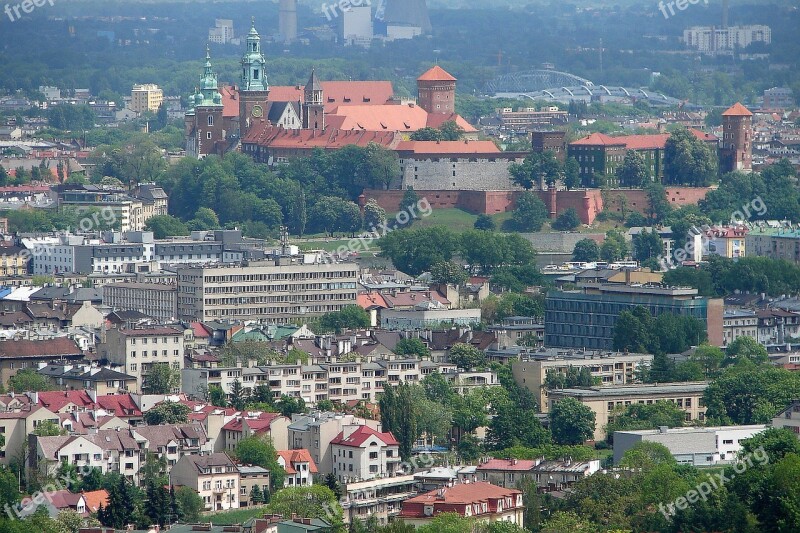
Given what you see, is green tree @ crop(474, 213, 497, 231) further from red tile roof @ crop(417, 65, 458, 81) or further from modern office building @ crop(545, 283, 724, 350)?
modern office building @ crop(545, 283, 724, 350)

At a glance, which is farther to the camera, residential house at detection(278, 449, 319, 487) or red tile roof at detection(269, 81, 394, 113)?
red tile roof at detection(269, 81, 394, 113)

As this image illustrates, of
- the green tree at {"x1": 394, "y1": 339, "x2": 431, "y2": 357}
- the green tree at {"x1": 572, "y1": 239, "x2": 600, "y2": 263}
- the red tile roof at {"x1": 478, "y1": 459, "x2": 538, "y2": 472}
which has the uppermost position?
the red tile roof at {"x1": 478, "y1": 459, "x2": 538, "y2": 472}

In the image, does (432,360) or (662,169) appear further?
(662,169)

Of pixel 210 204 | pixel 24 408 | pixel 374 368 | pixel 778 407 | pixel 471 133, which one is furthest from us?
pixel 471 133

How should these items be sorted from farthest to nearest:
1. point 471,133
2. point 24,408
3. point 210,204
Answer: point 471,133, point 210,204, point 24,408

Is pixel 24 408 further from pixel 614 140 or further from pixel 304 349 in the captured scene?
pixel 614 140

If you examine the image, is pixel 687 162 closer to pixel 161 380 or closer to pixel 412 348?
pixel 412 348

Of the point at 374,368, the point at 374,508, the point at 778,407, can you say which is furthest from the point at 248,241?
the point at 374,508

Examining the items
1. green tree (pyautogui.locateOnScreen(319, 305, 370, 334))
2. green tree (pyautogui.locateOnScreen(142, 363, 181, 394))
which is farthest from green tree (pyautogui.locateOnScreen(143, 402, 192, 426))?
green tree (pyautogui.locateOnScreen(319, 305, 370, 334))
